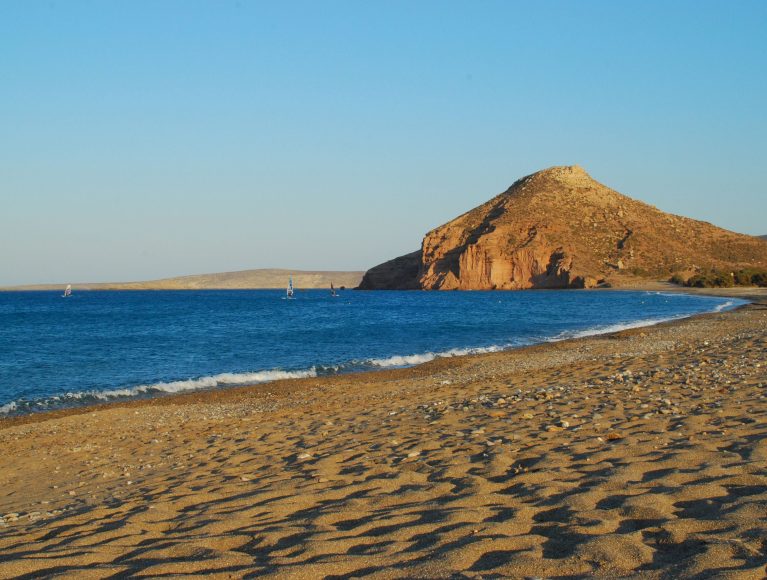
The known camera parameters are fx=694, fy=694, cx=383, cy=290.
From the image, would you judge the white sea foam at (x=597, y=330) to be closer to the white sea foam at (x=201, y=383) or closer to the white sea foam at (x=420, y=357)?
the white sea foam at (x=420, y=357)

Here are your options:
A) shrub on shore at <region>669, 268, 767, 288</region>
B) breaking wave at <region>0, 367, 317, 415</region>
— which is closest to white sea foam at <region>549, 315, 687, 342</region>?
breaking wave at <region>0, 367, 317, 415</region>

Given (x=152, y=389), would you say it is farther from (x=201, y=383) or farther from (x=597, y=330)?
(x=597, y=330)

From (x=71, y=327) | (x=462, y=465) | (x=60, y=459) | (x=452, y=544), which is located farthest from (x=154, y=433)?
(x=71, y=327)

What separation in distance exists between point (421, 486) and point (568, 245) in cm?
12483

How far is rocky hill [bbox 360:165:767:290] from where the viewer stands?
122 meters

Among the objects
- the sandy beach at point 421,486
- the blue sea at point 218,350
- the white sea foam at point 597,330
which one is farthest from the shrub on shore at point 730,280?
the sandy beach at point 421,486

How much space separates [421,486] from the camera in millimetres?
6969

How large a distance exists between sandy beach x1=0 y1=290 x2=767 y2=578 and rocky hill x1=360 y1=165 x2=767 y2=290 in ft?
353

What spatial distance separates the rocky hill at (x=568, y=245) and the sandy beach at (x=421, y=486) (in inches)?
4238

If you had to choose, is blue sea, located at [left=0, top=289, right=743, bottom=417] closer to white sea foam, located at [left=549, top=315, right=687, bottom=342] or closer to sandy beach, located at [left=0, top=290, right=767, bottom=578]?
white sea foam, located at [left=549, top=315, right=687, bottom=342]

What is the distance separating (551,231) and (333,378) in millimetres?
113502

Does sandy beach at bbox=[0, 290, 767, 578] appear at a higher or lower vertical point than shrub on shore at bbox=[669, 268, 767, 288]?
lower

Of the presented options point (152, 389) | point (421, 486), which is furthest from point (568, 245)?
point (421, 486)

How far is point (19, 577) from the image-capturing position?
4.89 metres
